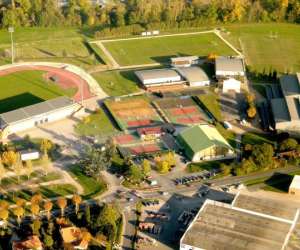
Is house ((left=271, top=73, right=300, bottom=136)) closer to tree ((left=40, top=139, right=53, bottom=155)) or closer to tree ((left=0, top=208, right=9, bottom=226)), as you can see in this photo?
tree ((left=40, top=139, right=53, bottom=155))

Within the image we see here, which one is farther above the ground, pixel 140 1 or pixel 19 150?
pixel 140 1

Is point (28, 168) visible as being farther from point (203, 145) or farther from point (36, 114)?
point (203, 145)

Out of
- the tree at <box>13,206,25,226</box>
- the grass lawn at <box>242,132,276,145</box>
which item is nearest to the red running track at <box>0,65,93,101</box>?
the grass lawn at <box>242,132,276,145</box>

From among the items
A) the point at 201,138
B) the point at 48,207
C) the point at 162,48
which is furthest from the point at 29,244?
the point at 162,48

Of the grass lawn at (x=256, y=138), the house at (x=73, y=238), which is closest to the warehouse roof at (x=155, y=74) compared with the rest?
the grass lawn at (x=256, y=138)

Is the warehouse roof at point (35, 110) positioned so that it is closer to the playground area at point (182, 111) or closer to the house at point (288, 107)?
the playground area at point (182, 111)

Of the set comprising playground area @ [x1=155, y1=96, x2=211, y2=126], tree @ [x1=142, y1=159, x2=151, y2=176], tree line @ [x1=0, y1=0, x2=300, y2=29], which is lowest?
tree @ [x1=142, y1=159, x2=151, y2=176]

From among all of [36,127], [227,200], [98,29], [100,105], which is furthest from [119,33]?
[227,200]

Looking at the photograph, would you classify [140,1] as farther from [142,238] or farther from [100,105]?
[142,238]
